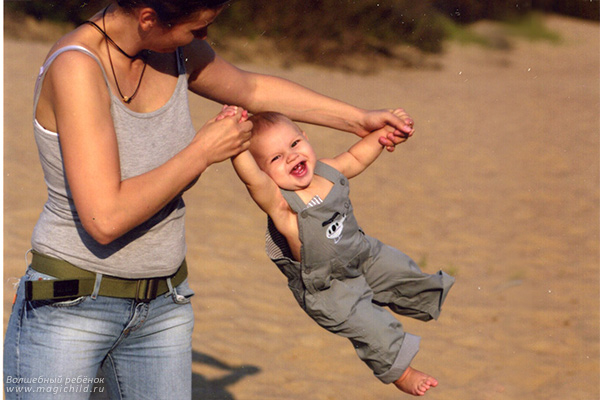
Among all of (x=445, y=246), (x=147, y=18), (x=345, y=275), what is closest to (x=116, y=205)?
(x=147, y=18)

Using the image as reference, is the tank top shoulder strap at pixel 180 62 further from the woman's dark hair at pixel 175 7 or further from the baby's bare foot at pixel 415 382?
the baby's bare foot at pixel 415 382

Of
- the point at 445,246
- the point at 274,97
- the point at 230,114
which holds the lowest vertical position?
the point at 445,246

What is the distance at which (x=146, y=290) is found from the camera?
87.7 inches

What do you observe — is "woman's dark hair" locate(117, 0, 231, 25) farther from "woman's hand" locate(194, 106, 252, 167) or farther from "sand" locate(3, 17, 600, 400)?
"sand" locate(3, 17, 600, 400)

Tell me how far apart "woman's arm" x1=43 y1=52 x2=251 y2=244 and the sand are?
2.63 m

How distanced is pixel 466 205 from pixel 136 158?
23.4ft

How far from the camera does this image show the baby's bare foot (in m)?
2.82

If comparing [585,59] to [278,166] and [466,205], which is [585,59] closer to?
[466,205]

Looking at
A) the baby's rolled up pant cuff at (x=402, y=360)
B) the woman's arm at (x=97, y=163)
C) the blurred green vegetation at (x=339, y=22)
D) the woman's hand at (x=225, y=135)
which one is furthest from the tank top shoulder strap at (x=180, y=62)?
the blurred green vegetation at (x=339, y=22)

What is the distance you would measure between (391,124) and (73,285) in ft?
4.15

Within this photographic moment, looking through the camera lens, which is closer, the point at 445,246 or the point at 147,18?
the point at 147,18

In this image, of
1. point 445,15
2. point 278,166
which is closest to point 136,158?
point 278,166

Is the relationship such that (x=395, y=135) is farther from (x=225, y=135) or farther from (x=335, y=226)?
(x=225, y=135)

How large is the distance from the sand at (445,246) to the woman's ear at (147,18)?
279 cm
